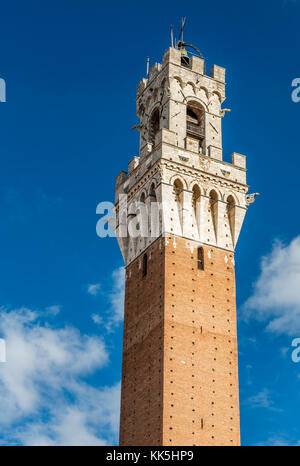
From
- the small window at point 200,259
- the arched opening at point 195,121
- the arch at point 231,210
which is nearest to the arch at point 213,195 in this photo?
the arch at point 231,210

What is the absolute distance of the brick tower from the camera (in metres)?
38.4

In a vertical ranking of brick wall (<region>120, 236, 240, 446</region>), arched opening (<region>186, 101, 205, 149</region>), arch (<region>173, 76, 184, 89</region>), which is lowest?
brick wall (<region>120, 236, 240, 446</region>)

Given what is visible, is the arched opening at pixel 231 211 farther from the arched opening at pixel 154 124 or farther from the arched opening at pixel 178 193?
the arched opening at pixel 154 124

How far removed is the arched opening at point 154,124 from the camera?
49.0 meters

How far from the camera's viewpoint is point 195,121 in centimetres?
4850

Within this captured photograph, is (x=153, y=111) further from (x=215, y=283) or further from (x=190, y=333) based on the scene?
(x=190, y=333)

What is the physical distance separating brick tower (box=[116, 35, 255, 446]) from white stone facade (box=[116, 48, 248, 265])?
7 centimetres

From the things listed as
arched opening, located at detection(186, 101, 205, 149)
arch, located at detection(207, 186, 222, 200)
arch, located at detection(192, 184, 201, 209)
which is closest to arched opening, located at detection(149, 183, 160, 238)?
arch, located at detection(192, 184, 201, 209)

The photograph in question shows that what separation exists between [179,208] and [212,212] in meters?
2.36

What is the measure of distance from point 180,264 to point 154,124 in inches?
465

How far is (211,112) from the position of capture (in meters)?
48.8

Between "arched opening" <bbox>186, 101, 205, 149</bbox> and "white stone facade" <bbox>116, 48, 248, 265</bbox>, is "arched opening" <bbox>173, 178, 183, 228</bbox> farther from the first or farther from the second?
"arched opening" <bbox>186, 101, 205, 149</bbox>

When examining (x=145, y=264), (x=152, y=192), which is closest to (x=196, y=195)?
(x=152, y=192)

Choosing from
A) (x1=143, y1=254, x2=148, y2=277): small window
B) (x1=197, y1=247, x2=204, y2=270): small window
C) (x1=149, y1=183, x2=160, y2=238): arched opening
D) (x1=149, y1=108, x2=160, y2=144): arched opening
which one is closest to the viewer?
(x1=197, y1=247, x2=204, y2=270): small window
